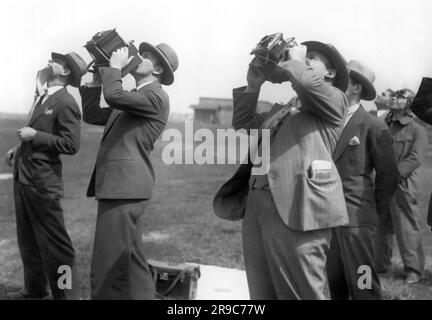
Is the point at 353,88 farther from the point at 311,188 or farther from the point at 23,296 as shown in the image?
the point at 23,296

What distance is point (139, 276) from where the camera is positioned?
392 cm

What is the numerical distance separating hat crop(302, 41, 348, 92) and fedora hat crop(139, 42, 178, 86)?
102 centimetres

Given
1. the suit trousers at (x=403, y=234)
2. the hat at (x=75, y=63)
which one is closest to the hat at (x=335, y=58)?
the hat at (x=75, y=63)

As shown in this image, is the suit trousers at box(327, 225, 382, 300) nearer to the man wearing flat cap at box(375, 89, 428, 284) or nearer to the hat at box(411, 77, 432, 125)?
the hat at box(411, 77, 432, 125)

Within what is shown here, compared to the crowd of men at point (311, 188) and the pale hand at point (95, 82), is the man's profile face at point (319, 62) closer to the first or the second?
the crowd of men at point (311, 188)

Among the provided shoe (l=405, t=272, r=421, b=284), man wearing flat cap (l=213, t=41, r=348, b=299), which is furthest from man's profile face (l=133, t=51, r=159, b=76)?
shoe (l=405, t=272, r=421, b=284)

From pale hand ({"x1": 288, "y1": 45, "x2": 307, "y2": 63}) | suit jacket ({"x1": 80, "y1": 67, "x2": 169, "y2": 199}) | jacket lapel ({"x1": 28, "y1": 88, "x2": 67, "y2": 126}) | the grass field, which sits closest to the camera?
pale hand ({"x1": 288, "y1": 45, "x2": 307, "y2": 63})

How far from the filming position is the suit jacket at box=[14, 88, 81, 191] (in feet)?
15.0

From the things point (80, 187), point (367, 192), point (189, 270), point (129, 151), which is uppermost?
point (129, 151)

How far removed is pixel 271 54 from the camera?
3170 millimetres
